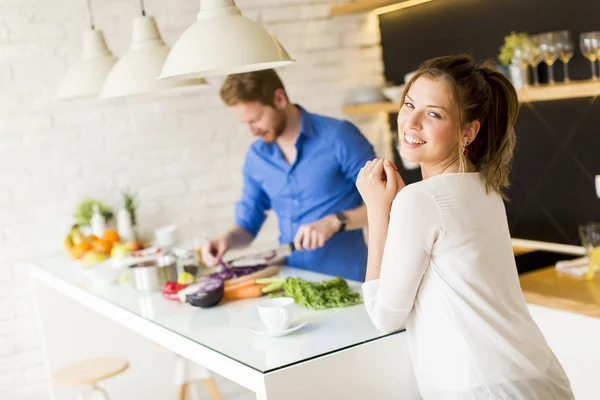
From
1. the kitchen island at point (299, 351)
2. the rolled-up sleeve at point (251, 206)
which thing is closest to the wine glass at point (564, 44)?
the rolled-up sleeve at point (251, 206)

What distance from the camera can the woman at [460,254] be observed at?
1.69 metres

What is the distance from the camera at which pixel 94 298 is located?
3.05m

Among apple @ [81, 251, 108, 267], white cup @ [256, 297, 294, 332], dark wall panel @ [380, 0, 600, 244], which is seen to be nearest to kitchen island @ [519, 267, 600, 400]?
dark wall panel @ [380, 0, 600, 244]

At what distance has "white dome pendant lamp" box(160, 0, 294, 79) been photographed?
213 cm

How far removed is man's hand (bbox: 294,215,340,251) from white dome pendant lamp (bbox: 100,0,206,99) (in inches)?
25.3

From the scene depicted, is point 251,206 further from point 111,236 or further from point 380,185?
point 380,185

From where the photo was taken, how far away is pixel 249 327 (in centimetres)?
227

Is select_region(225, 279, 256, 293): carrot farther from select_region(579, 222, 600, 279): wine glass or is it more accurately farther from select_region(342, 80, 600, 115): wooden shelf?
select_region(342, 80, 600, 115): wooden shelf

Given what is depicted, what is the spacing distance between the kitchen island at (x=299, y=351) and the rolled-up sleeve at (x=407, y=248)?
0.25 meters

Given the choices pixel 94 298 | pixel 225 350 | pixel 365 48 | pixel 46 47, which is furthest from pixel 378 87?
pixel 225 350

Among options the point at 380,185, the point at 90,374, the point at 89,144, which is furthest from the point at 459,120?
the point at 89,144

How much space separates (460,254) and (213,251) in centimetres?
172

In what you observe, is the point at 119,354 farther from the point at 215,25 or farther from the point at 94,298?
the point at 215,25

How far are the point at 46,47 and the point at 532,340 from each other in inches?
120
